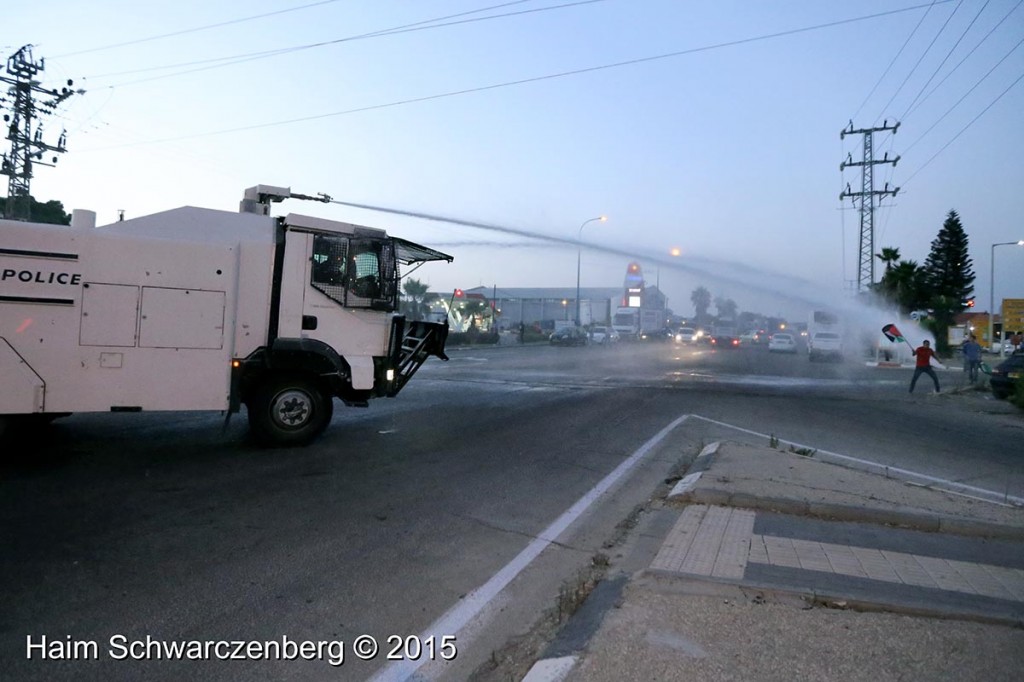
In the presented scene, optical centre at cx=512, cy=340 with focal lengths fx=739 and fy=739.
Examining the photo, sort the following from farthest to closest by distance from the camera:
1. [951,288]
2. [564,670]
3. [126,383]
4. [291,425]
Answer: [951,288] < [291,425] < [126,383] < [564,670]

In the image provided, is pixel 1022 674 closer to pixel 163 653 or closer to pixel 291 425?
Result: pixel 163 653

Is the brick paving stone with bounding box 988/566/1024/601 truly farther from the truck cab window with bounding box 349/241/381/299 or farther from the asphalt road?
the truck cab window with bounding box 349/241/381/299

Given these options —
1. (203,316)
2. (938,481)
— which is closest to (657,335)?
(938,481)

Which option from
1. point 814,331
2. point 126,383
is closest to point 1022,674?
point 126,383

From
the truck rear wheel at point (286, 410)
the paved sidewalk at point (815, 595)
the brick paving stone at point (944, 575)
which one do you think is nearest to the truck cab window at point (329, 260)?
the truck rear wheel at point (286, 410)

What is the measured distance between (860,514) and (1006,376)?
55.7 ft

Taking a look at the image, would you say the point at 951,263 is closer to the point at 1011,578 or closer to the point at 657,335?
the point at 657,335

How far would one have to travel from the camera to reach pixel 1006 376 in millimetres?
20203

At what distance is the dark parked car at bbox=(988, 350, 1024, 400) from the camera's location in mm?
19916

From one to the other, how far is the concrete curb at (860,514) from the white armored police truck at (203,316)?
202 inches

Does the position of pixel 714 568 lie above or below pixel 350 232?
below

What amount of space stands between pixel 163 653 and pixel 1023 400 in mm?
19110

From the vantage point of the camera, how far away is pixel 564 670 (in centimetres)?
365

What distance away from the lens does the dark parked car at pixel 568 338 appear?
59444mm
